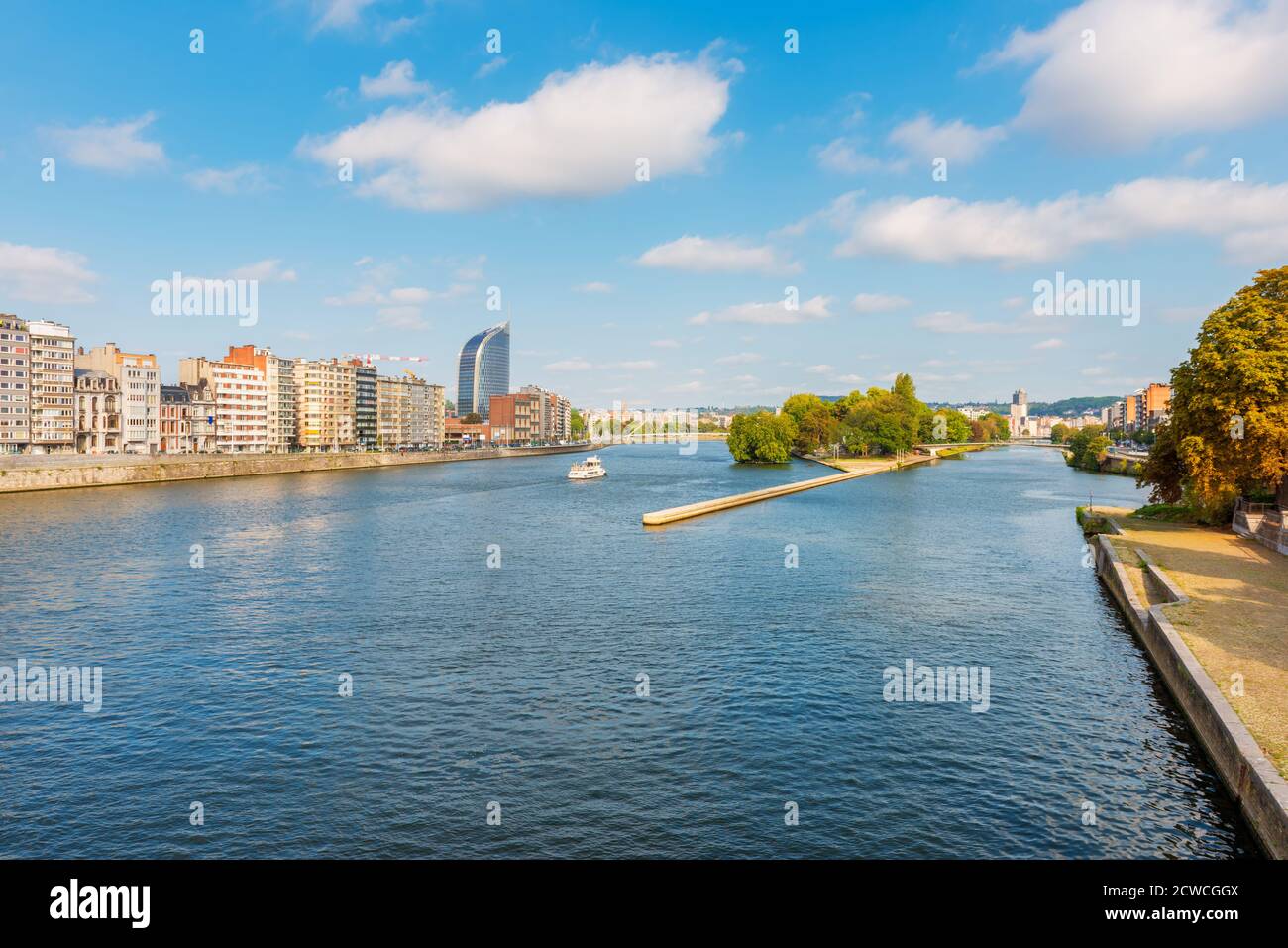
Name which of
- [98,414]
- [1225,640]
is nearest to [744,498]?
[1225,640]

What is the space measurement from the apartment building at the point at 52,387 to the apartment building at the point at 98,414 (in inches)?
90.0

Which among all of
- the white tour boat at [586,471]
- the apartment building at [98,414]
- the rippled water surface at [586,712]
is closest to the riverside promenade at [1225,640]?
the rippled water surface at [586,712]

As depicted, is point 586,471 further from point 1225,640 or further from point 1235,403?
point 1225,640

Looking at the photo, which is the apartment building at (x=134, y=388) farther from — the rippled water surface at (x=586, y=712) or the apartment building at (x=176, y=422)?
the rippled water surface at (x=586, y=712)

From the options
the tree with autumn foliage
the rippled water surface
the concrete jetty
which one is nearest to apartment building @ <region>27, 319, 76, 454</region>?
the rippled water surface

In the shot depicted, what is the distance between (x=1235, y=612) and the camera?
31.9 meters

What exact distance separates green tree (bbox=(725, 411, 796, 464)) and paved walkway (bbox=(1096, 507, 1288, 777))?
134 metres

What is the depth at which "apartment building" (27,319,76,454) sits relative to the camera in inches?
5625

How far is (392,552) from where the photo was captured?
63438 millimetres

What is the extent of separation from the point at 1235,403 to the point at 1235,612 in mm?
25454

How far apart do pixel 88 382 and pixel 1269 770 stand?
18324 cm

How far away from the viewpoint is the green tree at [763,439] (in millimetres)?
190250

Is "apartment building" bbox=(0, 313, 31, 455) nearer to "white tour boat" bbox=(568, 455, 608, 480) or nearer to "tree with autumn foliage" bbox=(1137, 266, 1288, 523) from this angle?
"white tour boat" bbox=(568, 455, 608, 480)
